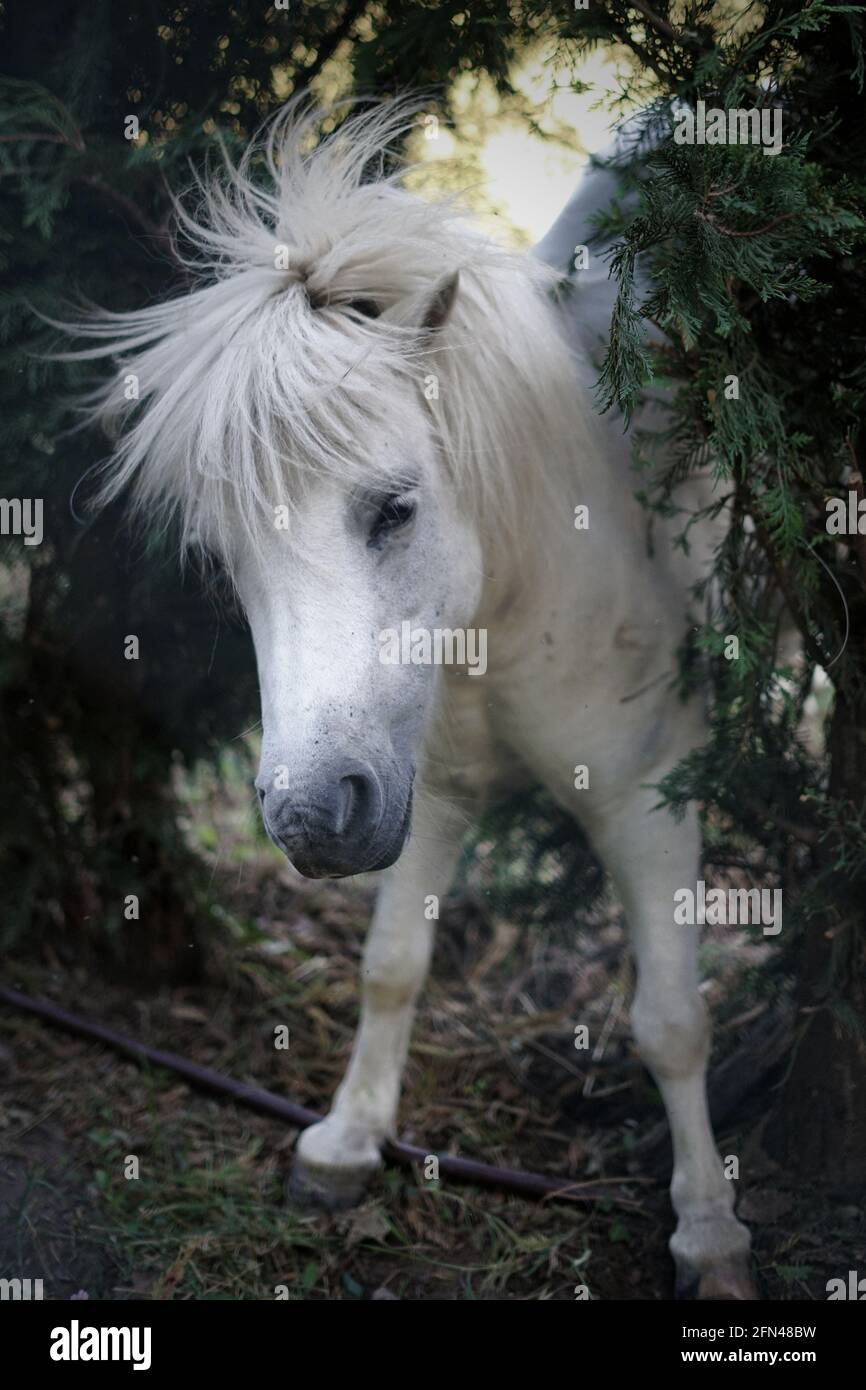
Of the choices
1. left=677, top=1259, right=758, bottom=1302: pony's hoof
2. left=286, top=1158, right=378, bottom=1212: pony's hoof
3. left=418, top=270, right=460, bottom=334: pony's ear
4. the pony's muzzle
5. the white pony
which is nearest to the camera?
the pony's muzzle

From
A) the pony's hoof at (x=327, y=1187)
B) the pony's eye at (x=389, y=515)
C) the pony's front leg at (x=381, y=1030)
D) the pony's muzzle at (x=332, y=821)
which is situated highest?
the pony's eye at (x=389, y=515)

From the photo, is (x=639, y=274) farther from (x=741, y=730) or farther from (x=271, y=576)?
(x=271, y=576)

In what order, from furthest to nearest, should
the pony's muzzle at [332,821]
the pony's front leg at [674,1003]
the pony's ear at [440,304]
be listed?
the pony's front leg at [674,1003] → the pony's ear at [440,304] → the pony's muzzle at [332,821]

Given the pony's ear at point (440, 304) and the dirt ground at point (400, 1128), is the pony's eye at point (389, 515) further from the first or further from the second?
the dirt ground at point (400, 1128)

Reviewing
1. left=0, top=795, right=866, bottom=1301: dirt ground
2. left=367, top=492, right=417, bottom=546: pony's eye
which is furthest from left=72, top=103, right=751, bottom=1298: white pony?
left=0, top=795, right=866, bottom=1301: dirt ground

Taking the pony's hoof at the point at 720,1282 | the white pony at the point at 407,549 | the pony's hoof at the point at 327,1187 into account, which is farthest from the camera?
the pony's hoof at the point at 327,1187

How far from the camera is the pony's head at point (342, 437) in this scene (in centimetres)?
171

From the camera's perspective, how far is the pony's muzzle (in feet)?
5.36

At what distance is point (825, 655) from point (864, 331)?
594 mm

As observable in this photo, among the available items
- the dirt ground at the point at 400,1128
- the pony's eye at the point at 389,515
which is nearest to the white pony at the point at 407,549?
the pony's eye at the point at 389,515

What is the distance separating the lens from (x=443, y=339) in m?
2.01

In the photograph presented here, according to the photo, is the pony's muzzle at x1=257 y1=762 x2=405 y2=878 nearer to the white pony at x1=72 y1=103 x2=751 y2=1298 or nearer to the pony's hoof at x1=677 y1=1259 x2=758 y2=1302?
the white pony at x1=72 y1=103 x2=751 y2=1298

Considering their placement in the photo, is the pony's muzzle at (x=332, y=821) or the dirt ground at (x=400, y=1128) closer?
the pony's muzzle at (x=332, y=821)
